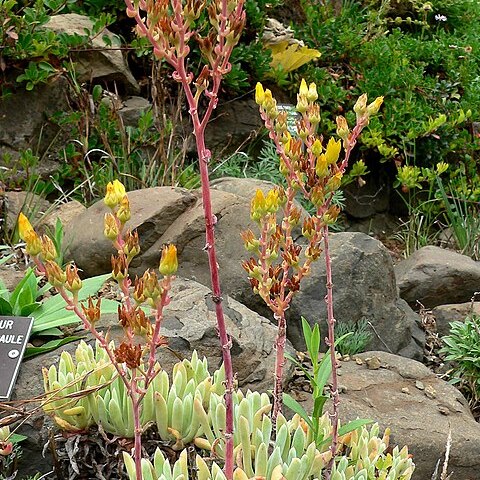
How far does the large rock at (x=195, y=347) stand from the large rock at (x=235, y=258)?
66 centimetres

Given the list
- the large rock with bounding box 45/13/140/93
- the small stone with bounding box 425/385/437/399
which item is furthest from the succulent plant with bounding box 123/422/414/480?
the large rock with bounding box 45/13/140/93

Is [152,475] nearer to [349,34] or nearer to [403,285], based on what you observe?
[403,285]

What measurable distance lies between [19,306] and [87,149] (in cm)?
264

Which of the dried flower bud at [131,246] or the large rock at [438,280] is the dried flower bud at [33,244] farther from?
the large rock at [438,280]

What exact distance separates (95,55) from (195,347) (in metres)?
3.71

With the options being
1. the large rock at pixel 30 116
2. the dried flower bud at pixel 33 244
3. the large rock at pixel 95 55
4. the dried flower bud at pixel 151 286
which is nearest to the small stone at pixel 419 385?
the dried flower bud at pixel 151 286

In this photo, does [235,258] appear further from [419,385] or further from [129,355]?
[129,355]

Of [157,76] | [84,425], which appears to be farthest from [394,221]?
[84,425]

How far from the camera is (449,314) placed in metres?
5.17

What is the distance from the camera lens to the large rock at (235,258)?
168 inches

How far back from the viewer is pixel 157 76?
576 cm

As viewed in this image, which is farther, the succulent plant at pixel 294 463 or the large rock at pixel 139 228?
the large rock at pixel 139 228

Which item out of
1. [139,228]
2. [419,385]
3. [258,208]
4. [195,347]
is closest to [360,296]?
[419,385]

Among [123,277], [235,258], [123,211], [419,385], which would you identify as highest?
[123,211]
